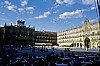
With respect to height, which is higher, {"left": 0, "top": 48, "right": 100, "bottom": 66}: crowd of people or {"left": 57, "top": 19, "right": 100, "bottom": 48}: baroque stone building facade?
{"left": 57, "top": 19, "right": 100, "bottom": 48}: baroque stone building facade

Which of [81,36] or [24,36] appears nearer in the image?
[81,36]

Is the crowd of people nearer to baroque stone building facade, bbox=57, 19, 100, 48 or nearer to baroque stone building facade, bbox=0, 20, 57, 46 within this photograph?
baroque stone building facade, bbox=57, 19, 100, 48

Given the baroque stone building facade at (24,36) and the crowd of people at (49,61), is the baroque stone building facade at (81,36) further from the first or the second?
the crowd of people at (49,61)

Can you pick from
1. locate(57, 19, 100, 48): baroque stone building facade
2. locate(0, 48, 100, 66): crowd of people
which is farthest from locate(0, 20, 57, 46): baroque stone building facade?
locate(0, 48, 100, 66): crowd of people

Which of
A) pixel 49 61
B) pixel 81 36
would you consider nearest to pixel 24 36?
pixel 81 36

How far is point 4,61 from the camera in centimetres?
1222

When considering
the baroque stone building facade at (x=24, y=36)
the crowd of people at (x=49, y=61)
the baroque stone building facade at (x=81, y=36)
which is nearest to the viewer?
the crowd of people at (x=49, y=61)

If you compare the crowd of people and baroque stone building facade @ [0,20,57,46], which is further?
baroque stone building facade @ [0,20,57,46]

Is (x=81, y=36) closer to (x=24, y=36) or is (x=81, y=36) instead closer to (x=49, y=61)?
(x=24, y=36)

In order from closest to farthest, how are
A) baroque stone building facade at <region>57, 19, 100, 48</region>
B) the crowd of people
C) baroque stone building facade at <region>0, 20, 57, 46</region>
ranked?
1. the crowd of people
2. baroque stone building facade at <region>57, 19, 100, 48</region>
3. baroque stone building facade at <region>0, 20, 57, 46</region>

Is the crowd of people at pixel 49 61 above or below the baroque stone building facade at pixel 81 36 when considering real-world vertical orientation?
below

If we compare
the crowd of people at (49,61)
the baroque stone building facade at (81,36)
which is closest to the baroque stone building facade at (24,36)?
the baroque stone building facade at (81,36)

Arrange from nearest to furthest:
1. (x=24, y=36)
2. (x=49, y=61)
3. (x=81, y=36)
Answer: (x=49, y=61)
(x=81, y=36)
(x=24, y=36)

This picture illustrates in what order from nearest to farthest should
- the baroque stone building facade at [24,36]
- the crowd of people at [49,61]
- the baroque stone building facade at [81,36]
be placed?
the crowd of people at [49,61], the baroque stone building facade at [81,36], the baroque stone building facade at [24,36]
